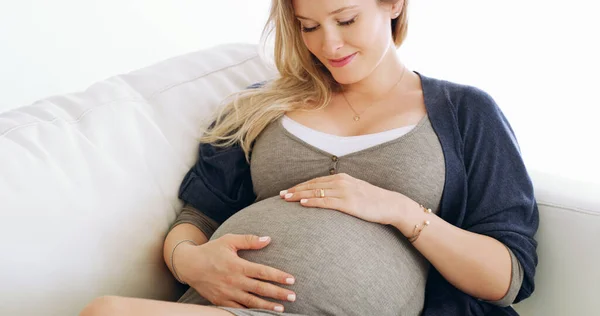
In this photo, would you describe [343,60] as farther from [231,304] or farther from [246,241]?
[231,304]

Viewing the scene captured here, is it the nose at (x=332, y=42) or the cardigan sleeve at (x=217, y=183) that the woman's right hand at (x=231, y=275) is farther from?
the nose at (x=332, y=42)

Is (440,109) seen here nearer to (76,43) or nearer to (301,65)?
(301,65)

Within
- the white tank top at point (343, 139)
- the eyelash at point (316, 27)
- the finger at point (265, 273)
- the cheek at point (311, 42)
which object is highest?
the eyelash at point (316, 27)

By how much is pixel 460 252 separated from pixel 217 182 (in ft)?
1.87

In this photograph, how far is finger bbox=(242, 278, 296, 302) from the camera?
1.20 meters

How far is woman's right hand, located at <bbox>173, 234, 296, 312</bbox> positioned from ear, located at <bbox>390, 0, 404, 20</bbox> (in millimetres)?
650

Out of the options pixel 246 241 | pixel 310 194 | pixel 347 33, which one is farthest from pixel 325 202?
pixel 347 33

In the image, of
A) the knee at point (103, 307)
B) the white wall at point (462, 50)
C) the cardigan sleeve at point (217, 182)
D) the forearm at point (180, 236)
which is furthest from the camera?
the white wall at point (462, 50)

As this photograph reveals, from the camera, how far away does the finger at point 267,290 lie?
3.94 ft

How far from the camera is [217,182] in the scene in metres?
1.55

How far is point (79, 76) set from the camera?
2080 millimetres

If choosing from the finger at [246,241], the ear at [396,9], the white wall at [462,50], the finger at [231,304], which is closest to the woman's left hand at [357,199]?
the finger at [246,241]

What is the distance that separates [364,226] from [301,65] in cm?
53

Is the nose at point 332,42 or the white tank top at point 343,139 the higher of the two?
the nose at point 332,42
